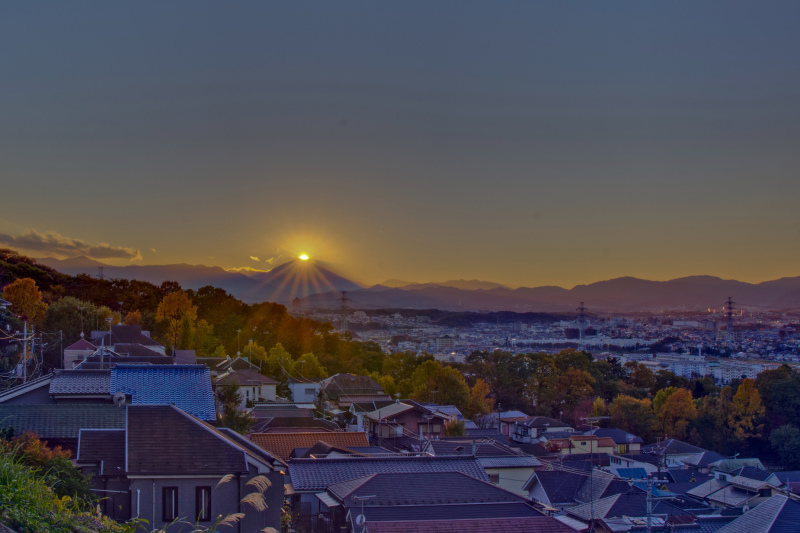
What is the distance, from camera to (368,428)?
3284 cm

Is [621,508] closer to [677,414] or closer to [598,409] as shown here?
[598,409]

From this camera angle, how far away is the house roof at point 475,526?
30.6 feet

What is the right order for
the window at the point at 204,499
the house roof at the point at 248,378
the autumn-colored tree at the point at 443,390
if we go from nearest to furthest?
the window at the point at 204,499 → the house roof at the point at 248,378 → the autumn-colored tree at the point at 443,390

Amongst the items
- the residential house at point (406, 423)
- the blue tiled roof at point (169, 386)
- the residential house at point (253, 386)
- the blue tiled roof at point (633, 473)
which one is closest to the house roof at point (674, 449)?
the blue tiled roof at point (633, 473)

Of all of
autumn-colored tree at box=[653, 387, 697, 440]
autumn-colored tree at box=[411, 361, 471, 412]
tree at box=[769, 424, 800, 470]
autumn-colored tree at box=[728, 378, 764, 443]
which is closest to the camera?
autumn-colored tree at box=[411, 361, 471, 412]

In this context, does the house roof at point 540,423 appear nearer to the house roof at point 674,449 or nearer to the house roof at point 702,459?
the house roof at point 674,449

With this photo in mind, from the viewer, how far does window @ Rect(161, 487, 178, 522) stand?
9.07 metres

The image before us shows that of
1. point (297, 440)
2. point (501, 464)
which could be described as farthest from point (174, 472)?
point (501, 464)

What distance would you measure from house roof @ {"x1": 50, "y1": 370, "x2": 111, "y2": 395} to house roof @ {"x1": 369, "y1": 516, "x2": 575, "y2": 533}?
22.1 ft

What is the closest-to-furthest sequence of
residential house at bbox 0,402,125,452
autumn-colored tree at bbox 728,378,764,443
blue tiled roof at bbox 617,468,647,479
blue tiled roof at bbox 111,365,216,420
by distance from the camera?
1. residential house at bbox 0,402,125,452
2. blue tiled roof at bbox 111,365,216,420
3. blue tiled roof at bbox 617,468,647,479
4. autumn-colored tree at bbox 728,378,764,443

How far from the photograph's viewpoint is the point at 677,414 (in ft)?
168

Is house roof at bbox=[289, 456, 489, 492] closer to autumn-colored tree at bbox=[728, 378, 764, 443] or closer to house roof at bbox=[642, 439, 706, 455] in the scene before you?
house roof at bbox=[642, 439, 706, 455]

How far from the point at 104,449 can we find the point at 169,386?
2949 mm

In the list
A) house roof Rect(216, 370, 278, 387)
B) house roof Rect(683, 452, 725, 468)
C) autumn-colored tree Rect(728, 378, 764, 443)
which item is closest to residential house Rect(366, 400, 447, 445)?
house roof Rect(216, 370, 278, 387)
